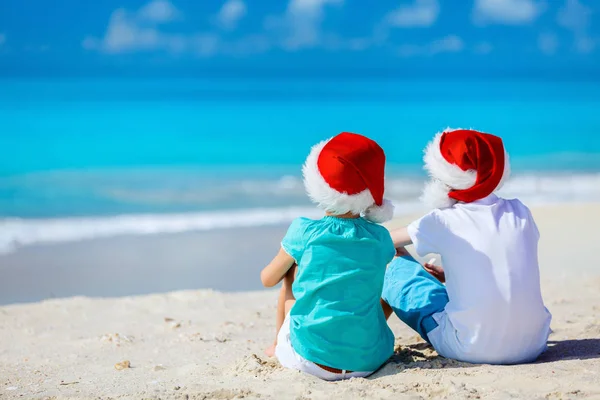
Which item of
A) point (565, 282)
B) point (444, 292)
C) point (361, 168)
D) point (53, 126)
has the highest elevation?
point (53, 126)

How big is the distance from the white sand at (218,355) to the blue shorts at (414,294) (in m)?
0.16

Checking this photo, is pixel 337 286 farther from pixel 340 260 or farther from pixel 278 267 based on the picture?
pixel 278 267

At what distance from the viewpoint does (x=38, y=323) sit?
4238 millimetres

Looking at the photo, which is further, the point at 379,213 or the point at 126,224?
the point at 126,224

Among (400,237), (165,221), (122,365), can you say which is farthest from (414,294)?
(165,221)

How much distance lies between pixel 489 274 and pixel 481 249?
0.10 meters

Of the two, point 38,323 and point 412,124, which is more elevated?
point 412,124

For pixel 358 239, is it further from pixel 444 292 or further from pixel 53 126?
pixel 53 126

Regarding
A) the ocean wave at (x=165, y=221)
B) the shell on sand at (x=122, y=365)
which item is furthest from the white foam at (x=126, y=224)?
the shell on sand at (x=122, y=365)

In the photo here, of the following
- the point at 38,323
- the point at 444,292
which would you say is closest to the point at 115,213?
the point at 38,323

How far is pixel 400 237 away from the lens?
9.59 feet

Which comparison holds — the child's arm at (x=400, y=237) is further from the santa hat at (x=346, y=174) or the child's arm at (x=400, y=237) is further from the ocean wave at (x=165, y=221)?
the ocean wave at (x=165, y=221)

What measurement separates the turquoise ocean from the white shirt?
4.59m

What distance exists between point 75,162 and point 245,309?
8.27 m
